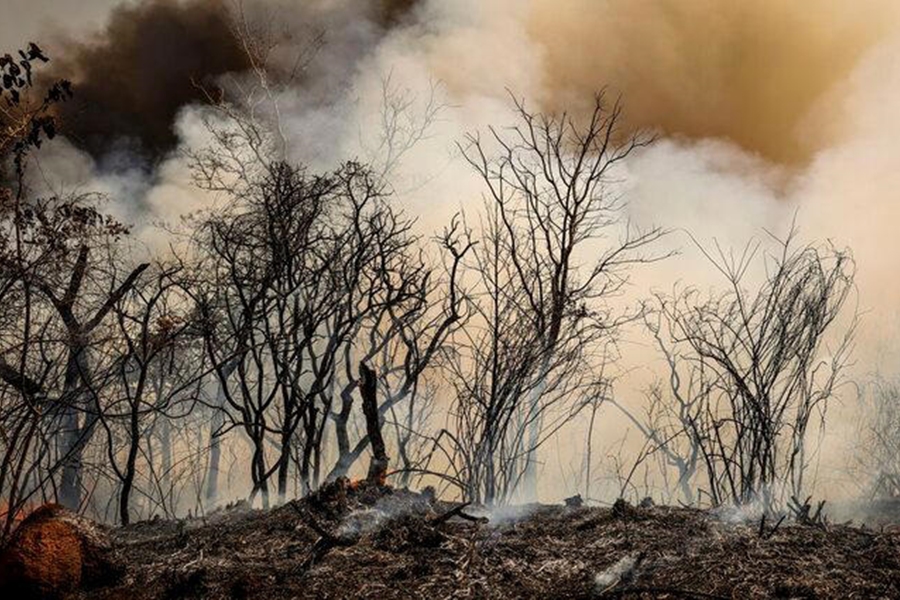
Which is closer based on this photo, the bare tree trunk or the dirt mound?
the dirt mound

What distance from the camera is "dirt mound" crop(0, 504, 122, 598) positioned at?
127 inches

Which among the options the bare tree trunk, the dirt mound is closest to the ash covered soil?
the dirt mound

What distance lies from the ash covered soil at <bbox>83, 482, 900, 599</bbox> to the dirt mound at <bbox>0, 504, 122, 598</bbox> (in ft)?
0.39

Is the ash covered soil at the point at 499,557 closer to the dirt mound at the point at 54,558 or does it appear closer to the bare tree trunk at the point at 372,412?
the dirt mound at the point at 54,558

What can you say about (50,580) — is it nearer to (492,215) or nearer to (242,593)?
(242,593)


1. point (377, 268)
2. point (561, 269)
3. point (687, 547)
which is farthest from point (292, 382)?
point (687, 547)

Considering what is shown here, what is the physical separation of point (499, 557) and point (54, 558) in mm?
2165

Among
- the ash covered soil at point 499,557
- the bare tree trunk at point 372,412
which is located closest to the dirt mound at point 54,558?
the ash covered soil at point 499,557

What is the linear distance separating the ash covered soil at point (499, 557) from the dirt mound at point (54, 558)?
4.7 inches

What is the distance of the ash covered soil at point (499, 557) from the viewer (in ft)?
9.82

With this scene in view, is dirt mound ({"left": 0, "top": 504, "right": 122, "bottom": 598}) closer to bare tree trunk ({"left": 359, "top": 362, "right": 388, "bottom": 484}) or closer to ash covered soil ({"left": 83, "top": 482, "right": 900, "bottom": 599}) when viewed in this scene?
ash covered soil ({"left": 83, "top": 482, "right": 900, "bottom": 599})

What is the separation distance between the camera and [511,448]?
739cm

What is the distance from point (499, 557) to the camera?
3404 mm

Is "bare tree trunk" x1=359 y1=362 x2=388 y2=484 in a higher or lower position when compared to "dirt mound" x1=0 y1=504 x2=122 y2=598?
higher
